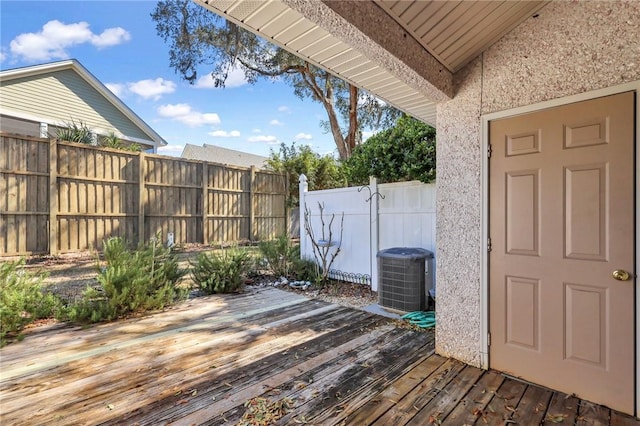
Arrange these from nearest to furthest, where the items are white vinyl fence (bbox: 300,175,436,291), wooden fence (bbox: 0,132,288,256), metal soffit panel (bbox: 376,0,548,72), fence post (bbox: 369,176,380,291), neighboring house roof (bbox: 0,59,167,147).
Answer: metal soffit panel (bbox: 376,0,548,72)
white vinyl fence (bbox: 300,175,436,291)
fence post (bbox: 369,176,380,291)
wooden fence (bbox: 0,132,288,256)
neighboring house roof (bbox: 0,59,167,147)

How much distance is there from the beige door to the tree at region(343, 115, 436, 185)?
1405 millimetres

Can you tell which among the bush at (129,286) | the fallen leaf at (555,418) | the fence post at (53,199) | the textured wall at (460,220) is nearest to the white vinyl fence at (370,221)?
the textured wall at (460,220)

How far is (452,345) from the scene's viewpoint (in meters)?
2.71

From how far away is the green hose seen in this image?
3.41 metres

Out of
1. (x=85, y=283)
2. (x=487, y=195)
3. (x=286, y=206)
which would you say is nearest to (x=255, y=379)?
(x=487, y=195)

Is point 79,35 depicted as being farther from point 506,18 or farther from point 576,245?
point 576,245

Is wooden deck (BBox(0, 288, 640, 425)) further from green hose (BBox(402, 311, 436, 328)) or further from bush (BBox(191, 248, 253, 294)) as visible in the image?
bush (BBox(191, 248, 253, 294))

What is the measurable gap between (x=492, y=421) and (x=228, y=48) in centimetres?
978

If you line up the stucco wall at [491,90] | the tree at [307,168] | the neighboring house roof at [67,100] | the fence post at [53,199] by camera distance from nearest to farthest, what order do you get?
the stucco wall at [491,90], the fence post at [53,199], the neighboring house roof at [67,100], the tree at [307,168]

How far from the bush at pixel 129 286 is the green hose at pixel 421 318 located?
3.11m

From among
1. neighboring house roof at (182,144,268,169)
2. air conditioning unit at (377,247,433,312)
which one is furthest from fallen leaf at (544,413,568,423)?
neighboring house roof at (182,144,268,169)

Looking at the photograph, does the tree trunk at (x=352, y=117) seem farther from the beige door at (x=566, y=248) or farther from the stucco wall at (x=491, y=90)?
the beige door at (x=566, y=248)

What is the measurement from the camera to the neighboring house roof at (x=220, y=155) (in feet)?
57.6

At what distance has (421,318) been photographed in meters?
3.53
